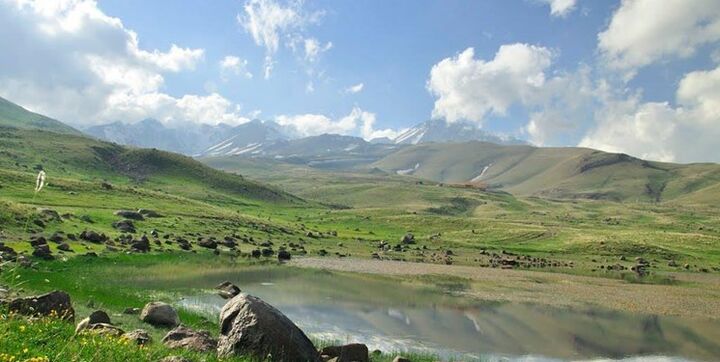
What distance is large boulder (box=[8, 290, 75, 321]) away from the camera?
18.2m

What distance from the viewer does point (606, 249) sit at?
12362 centimetres

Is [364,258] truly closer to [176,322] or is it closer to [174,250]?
[174,250]

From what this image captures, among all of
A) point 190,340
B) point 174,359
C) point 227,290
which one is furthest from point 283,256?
point 174,359

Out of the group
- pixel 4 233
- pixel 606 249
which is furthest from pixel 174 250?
pixel 606 249

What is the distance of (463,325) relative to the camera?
4178 centimetres

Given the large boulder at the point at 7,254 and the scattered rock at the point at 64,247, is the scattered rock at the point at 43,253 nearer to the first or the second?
the large boulder at the point at 7,254

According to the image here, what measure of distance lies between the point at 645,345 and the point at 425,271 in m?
40.4

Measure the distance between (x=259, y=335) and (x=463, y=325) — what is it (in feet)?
83.9

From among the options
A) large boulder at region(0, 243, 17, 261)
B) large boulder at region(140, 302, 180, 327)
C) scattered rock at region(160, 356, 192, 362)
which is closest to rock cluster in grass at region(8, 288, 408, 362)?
scattered rock at region(160, 356, 192, 362)

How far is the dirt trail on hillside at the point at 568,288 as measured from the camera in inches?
2290

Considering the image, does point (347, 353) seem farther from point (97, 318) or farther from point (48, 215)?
point (48, 215)

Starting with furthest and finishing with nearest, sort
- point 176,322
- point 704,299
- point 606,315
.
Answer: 1. point 704,299
2. point 606,315
3. point 176,322

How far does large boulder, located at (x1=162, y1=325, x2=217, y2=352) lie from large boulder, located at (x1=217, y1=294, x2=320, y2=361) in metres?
0.46

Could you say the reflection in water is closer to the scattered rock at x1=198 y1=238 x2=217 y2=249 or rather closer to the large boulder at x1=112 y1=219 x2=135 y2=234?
the scattered rock at x1=198 y1=238 x2=217 y2=249
